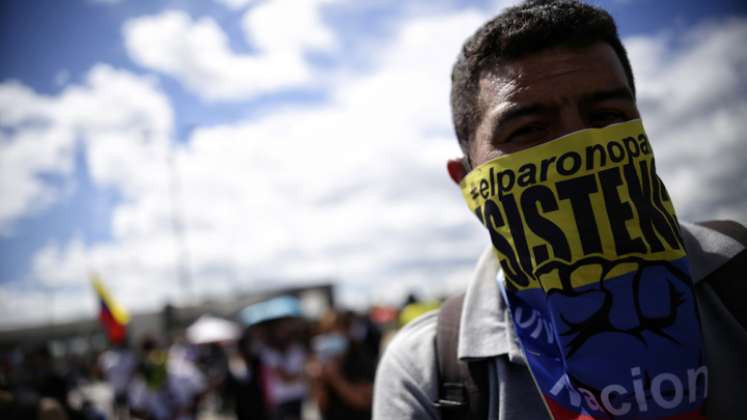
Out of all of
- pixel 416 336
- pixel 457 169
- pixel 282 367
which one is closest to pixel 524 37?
pixel 457 169

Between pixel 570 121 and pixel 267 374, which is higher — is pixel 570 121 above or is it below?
above

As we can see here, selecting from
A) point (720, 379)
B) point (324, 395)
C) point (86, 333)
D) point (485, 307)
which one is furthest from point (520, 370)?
point (86, 333)

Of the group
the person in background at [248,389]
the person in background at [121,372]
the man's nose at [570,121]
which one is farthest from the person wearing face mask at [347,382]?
the person in background at [121,372]

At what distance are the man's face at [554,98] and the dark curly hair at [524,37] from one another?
4 cm

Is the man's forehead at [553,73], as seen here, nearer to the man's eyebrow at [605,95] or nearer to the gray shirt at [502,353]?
the man's eyebrow at [605,95]

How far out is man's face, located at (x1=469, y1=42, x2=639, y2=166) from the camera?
1.31 m

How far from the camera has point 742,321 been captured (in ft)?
3.98

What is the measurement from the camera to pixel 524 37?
4.61ft

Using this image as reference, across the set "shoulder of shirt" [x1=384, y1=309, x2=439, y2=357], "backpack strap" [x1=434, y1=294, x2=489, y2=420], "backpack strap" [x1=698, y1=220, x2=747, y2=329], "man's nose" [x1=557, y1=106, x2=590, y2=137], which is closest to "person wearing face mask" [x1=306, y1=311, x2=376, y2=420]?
"shoulder of shirt" [x1=384, y1=309, x2=439, y2=357]

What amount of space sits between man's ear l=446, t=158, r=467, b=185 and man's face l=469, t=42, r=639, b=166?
0.20m

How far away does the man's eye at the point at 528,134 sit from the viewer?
1.33 m

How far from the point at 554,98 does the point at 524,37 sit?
23 centimetres

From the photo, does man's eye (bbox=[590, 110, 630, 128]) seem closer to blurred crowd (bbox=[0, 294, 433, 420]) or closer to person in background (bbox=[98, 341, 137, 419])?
blurred crowd (bbox=[0, 294, 433, 420])

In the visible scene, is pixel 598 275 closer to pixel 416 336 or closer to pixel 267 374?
pixel 416 336
